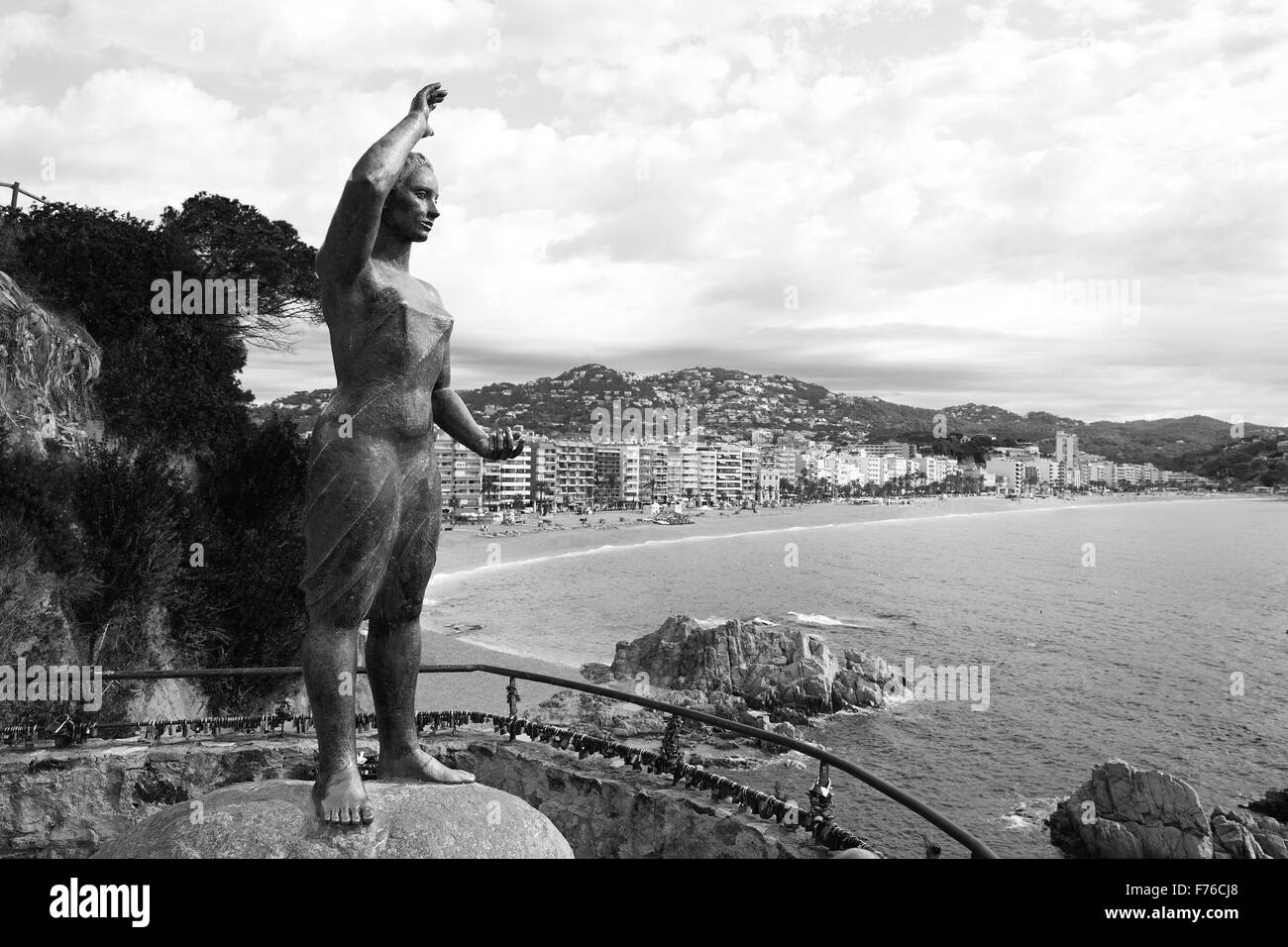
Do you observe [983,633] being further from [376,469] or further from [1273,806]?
[376,469]

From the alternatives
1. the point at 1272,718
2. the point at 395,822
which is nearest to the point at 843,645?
the point at 1272,718

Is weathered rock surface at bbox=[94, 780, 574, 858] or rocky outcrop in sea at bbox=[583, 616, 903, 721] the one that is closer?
weathered rock surface at bbox=[94, 780, 574, 858]

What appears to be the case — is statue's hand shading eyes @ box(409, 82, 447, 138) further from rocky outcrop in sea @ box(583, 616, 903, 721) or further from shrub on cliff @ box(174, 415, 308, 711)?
rocky outcrop in sea @ box(583, 616, 903, 721)

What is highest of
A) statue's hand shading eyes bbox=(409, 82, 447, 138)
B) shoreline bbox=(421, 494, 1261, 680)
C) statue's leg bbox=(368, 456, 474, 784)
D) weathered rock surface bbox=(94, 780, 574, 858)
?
statue's hand shading eyes bbox=(409, 82, 447, 138)

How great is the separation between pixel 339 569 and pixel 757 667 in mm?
25377

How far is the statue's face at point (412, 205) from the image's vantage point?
5.14m

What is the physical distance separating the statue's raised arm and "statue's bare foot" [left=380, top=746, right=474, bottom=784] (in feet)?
9.29

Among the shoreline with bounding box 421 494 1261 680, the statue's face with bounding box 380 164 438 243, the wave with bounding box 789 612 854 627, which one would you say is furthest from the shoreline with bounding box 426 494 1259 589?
the statue's face with bounding box 380 164 438 243

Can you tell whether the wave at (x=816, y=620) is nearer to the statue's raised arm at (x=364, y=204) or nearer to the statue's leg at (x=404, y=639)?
the statue's leg at (x=404, y=639)

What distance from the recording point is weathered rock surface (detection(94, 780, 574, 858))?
4.53 m

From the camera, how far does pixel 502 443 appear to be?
5.64 metres
